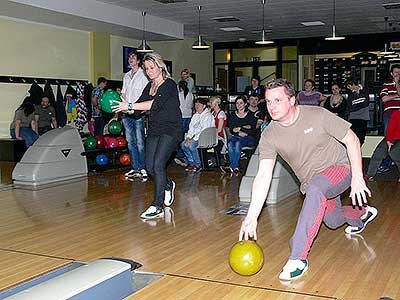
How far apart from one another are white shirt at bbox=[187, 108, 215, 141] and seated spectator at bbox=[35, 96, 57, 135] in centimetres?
240

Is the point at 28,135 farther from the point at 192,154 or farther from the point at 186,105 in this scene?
the point at 192,154

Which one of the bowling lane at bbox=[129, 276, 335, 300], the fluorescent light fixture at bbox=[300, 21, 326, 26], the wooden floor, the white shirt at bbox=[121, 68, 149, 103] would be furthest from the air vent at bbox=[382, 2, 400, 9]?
the bowling lane at bbox=[129, 276, 335, 300]

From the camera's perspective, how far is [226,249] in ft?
9.33

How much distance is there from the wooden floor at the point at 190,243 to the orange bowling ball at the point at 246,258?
6cm

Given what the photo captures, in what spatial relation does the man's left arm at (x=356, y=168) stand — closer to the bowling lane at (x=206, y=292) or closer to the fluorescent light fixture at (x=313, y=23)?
the bowling lane at (x=206, y=292)

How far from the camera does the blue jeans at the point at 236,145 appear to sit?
18.3 feet

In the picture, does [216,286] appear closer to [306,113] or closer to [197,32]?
[306,113]

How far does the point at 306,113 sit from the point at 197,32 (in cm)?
862

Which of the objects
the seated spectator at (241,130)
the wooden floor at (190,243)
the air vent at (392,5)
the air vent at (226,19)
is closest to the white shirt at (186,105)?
the seated spectator at (241,130)

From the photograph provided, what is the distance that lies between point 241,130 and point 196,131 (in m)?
0.47

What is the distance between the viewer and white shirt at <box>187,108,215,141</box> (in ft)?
18.6

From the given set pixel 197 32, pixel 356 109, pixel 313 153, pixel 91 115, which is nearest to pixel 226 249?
pixel 313 153

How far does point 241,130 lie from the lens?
5688mm

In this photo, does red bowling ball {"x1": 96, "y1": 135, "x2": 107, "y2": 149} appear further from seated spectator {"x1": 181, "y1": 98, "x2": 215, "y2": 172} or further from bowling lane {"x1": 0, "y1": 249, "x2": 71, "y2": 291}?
bowling lane {"x1": 0, "y1": 249, "x2": 71, "y2": 291}
